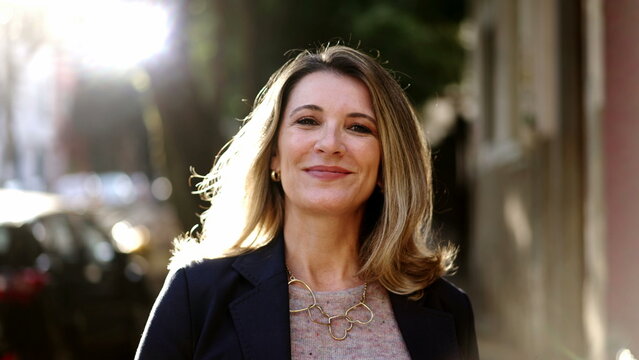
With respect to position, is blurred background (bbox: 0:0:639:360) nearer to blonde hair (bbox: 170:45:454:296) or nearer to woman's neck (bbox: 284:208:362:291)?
blonde hair (bbox: 170:45:454:296)

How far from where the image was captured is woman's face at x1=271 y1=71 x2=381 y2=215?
10.5 ft

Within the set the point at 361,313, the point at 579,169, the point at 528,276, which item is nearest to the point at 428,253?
the point at 361,313

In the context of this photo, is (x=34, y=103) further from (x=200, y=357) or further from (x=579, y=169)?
(x=200, y=357)

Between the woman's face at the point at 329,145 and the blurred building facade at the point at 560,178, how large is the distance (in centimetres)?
185

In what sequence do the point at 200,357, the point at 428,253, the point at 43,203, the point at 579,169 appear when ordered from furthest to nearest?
the point at 43,203 < the point at 579,169 < the point at 428,253 < the point at 200,357

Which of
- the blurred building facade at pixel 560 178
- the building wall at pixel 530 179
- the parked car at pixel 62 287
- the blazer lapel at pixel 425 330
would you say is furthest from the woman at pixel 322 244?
the parked car at pixel 62 287

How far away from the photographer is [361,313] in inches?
127

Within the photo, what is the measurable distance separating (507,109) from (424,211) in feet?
24.6

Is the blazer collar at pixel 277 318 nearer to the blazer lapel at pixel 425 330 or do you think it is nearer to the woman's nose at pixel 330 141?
the blazer lapel at pixel 425 330

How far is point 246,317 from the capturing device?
304 cm

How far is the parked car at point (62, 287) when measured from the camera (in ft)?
25.3

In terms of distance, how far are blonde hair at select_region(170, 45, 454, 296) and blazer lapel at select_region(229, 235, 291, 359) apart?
4.3 inches

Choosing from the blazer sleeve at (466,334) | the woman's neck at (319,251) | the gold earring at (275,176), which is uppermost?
the gold earring at (275,176)

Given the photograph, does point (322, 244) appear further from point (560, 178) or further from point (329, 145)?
point (560, 178)
